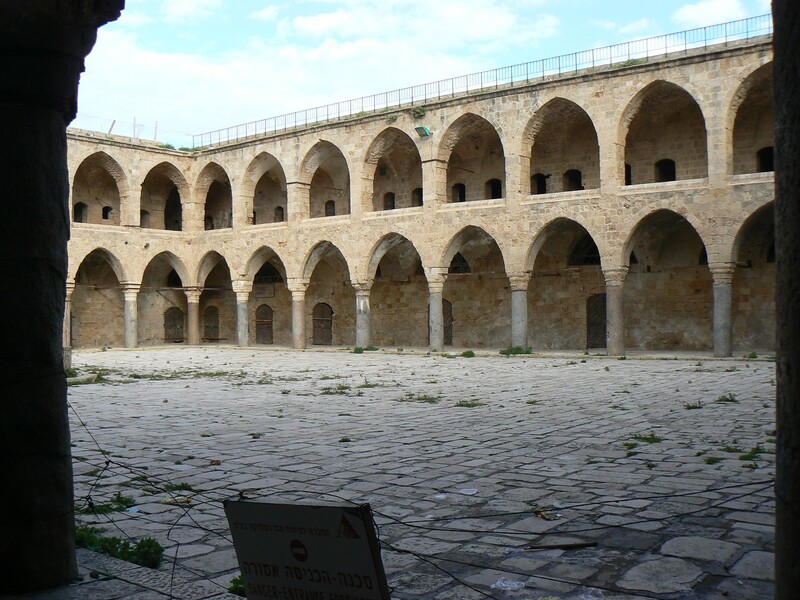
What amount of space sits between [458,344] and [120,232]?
14341 mm

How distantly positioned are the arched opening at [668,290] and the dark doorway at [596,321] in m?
0.92

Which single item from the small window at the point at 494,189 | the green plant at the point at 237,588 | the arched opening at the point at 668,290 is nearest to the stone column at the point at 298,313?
the small window at the point at 494,189

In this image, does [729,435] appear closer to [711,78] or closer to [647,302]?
[711,78]

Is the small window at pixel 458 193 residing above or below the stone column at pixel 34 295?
above

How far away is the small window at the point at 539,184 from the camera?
90.9ft

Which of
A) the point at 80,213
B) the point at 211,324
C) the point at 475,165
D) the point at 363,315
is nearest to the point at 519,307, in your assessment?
the point at 363,315

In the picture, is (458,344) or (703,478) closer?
(703,478)

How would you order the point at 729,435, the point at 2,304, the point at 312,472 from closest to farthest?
the point at 2,304 < the point at 312,472 < the point at 729,435

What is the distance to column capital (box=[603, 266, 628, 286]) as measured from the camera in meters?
22.8

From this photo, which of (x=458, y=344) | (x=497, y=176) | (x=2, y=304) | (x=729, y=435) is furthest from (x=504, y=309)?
(x=2, y=304)

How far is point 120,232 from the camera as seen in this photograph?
3091cm

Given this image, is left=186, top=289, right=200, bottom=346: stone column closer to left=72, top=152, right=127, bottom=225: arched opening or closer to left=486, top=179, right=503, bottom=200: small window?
left=72, top=152, right=127, bottom=225: arched opening

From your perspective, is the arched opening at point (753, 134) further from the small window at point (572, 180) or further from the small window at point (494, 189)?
the small window at point (494, 189)

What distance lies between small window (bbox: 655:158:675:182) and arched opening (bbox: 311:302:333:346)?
1497cm
